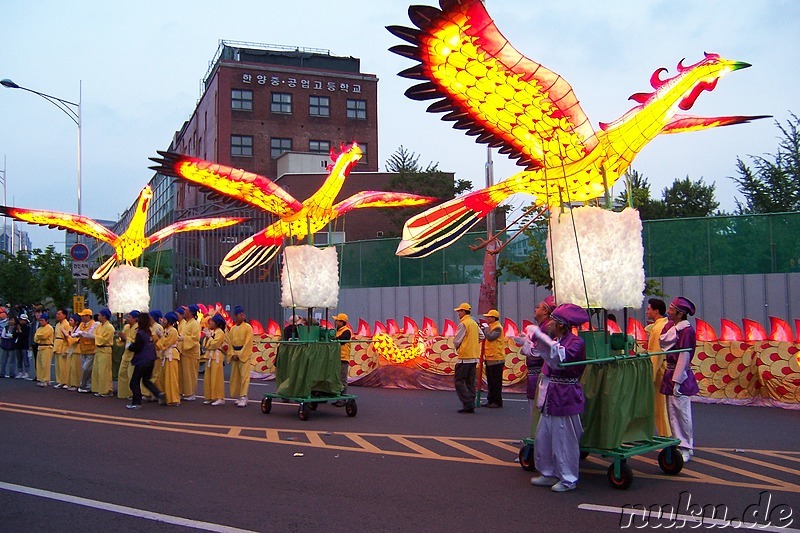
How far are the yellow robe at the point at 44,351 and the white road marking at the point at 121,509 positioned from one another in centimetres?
1147

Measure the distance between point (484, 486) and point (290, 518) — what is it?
1.92 m

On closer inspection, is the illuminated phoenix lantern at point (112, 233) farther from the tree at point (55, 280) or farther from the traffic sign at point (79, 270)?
the tree at point (55, 280)

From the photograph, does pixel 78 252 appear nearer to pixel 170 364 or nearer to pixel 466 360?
pixel 170 364

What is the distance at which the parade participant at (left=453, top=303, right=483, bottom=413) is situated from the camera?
1242 cm

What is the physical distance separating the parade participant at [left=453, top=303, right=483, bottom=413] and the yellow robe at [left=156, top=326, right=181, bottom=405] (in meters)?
4.98

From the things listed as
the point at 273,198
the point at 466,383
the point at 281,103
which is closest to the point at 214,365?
the point at 273,198

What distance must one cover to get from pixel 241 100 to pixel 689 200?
23.7 m

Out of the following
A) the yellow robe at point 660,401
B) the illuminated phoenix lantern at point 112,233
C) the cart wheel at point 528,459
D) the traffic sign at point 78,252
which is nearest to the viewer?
the cart wheel at point 528,459

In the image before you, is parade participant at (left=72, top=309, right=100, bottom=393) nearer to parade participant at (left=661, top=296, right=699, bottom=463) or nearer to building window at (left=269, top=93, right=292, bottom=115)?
parade participant at (left=661, top=296, right=699, bottom=463)

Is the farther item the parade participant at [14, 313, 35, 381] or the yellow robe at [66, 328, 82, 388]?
the parade participant at [14, 313, 35, 381]

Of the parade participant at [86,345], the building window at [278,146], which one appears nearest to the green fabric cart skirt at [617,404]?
the parade participant at [86,345]

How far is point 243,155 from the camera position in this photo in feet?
142

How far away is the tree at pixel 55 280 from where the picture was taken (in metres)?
33.4

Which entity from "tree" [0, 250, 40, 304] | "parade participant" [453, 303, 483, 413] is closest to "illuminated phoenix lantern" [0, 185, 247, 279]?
"parade participant" [453, 303, 483, 413]
